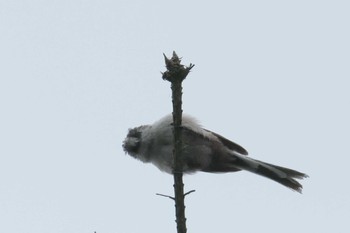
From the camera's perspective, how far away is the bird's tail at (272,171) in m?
8.40

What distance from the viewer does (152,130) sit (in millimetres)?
8109

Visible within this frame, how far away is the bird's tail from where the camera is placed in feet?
27.6

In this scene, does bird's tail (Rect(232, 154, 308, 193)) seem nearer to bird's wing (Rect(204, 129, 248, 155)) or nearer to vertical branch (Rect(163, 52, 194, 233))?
bird's wing (Rect(204, 129, 248, 155))

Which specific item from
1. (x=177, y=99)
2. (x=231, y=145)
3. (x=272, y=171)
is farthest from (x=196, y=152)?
(x=177, y=99)

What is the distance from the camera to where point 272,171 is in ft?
28.6

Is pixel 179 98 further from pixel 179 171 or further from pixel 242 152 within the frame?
pixel 242 152

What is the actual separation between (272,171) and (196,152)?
1.26 metres

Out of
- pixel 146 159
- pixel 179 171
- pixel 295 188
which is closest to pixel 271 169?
pixel 295 188

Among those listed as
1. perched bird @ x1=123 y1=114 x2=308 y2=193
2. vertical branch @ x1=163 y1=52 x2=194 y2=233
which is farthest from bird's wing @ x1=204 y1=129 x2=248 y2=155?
vertical branch @ x1=163 y1=52 x2=194 y2=233

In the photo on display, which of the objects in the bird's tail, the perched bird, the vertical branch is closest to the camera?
the vertical branch

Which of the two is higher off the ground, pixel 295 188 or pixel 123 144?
pixel 123 144

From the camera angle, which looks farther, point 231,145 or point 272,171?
point 231,145

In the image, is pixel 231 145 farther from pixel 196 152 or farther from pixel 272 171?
pixel 196 152

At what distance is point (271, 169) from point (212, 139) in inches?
39.8
